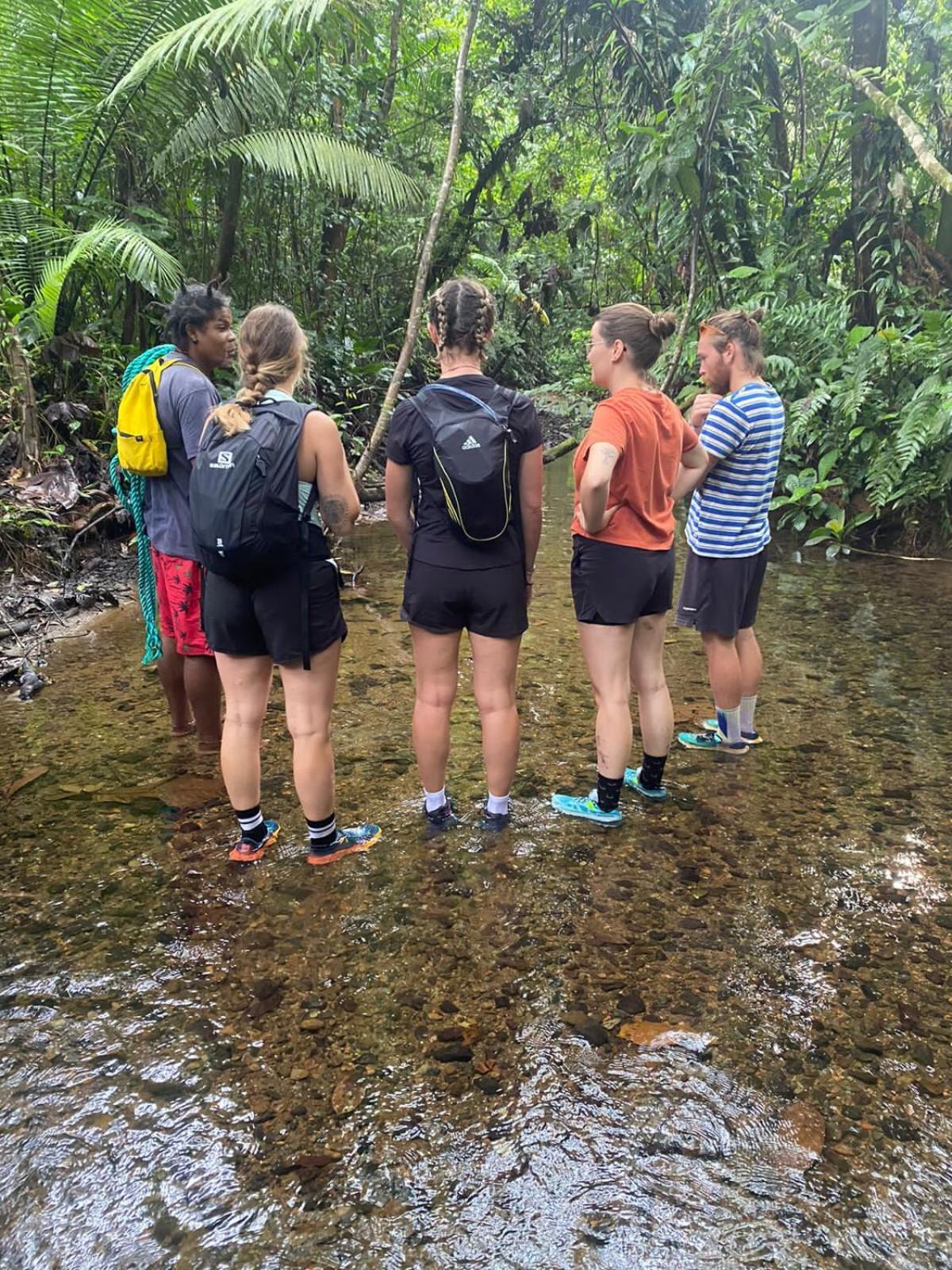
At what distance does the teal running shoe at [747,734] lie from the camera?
13.9 ft

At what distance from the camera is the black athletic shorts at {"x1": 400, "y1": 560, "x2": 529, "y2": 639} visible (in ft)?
10.1

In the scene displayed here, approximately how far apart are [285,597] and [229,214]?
24.4 ft

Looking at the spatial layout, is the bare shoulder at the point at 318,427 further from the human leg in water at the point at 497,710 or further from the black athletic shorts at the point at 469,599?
the human leg in water at the point at 497,710

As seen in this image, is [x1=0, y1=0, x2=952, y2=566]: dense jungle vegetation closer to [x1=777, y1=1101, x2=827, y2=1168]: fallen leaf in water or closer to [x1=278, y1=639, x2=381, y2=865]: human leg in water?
[x1=278, y1=639, x2=381, y2=865]: human leg in water

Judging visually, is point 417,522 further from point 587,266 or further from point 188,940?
point 587,266

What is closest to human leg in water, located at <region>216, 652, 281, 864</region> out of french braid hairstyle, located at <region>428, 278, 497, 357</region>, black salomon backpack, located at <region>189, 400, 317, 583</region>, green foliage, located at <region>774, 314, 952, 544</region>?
black salomon backpack, located at <region>189, 400, 317, 583</region>

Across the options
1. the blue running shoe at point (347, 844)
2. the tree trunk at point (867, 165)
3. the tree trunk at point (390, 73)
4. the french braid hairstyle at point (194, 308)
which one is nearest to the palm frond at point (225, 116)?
the tree trunk at point (390, 73)

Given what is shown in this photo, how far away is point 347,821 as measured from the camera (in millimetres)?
3520

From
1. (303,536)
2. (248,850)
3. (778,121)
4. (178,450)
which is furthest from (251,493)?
(778,121)

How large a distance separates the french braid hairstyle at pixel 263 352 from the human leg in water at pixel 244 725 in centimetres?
85

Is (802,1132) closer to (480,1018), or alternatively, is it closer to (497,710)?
(480,1018)

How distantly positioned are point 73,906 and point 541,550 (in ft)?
20.6

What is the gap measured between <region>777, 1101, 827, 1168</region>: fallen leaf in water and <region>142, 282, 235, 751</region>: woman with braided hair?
277cm

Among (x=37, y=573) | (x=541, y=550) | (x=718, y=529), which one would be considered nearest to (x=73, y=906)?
(x=718, y=529)
